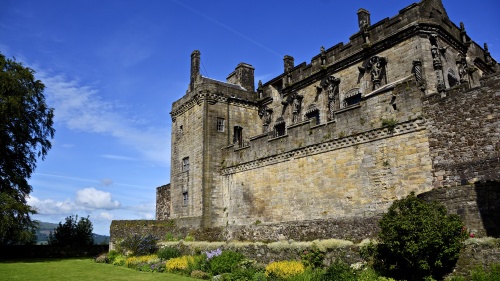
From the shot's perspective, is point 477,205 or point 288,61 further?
point 288,61

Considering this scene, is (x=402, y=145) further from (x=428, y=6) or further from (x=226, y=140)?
(x=226, y=140)

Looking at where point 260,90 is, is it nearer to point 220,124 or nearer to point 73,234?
point 220,124

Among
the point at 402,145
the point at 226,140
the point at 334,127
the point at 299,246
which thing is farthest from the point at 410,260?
the point at 226,140

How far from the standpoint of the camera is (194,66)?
29.5 meters

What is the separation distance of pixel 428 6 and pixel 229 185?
1502cm

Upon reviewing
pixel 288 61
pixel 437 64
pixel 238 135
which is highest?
pixel 288 61

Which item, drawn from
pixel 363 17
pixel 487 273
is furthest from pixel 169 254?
pixel 363 17

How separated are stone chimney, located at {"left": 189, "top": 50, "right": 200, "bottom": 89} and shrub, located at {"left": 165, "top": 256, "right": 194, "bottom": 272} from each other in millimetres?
14020

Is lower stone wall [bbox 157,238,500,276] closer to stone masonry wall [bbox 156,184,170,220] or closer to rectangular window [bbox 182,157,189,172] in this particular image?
rectangular window [bbox 182,157,189,172]

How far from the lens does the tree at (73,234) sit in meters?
33.7

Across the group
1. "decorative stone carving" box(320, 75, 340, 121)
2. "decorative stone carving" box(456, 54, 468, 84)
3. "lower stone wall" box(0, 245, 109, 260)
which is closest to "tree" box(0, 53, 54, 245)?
"lower stone wall" box(0, 245, 109, 260)

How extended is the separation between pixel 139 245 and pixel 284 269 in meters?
13.0

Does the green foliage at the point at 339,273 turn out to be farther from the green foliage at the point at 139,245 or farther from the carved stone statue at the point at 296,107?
the green foliage at the point at 139,245

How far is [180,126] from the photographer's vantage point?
29.1 meters
